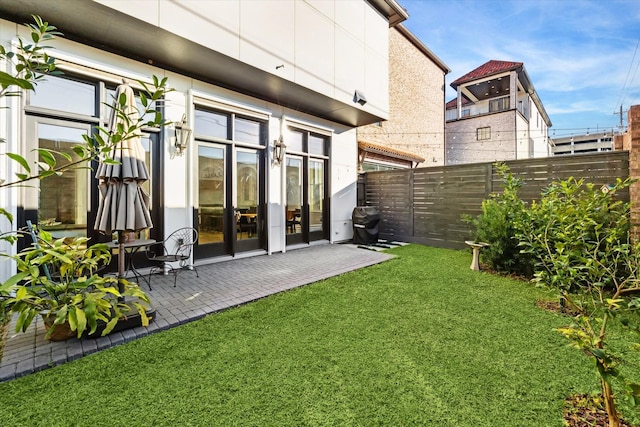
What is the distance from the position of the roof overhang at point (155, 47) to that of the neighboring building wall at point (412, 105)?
4.70 metres

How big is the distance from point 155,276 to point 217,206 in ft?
5.57

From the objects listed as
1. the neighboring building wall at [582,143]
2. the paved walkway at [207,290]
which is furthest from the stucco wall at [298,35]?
the neighboring building wall at [582,143]

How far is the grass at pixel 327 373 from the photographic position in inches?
76.6

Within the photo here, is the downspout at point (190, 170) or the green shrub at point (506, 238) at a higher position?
the downspout at point (190, 170)

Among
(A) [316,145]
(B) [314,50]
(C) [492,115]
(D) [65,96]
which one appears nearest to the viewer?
(D) [65,96]

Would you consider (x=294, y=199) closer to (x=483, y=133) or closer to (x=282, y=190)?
(x=282, y=190)

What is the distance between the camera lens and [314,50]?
6219 millimetres

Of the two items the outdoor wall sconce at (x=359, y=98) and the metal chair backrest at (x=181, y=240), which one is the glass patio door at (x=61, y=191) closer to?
the metal chair backrest at (x=181, y=240)

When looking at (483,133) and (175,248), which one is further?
(483,133)

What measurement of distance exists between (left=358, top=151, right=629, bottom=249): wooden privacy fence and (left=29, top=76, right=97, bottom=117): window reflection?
6895 millimetres

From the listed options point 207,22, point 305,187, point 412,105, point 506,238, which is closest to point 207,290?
point 207,22

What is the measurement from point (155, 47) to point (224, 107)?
1.54m

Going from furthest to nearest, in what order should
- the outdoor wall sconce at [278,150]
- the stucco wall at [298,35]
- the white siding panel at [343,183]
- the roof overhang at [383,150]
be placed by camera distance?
the roof overhang at [383,150]
the white siding panel at [343,183]
the outdoor wall sconce at [278,150]
the stucco wall at [298,35]

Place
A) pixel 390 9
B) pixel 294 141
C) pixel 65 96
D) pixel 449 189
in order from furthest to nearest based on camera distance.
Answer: pixel 390 9, pixel 449 189, pixel 294 141, pixel 65 96
